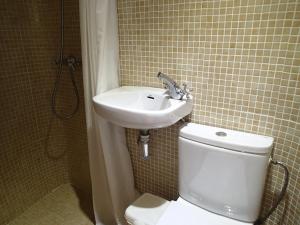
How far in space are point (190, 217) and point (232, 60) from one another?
2.50ft

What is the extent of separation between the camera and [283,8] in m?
0.87

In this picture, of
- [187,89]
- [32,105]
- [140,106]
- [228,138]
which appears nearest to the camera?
[228,138]

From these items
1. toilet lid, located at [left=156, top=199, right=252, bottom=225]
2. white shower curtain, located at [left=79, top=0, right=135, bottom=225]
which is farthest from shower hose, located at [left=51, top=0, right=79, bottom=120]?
toilet lid, located at [left=156, top=199, right=252, bottom=225]

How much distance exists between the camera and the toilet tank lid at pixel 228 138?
0.93m

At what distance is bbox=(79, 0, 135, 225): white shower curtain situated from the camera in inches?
45.9

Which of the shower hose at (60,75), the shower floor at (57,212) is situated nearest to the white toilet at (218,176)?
the shower floor at (57,212)

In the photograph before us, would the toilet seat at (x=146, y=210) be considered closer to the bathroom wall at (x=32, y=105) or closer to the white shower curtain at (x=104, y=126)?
the white shower curtain at (x=104, y=126)

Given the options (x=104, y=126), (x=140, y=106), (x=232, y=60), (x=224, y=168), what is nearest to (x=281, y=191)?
(x=224, y=168)

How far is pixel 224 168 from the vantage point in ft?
3.30

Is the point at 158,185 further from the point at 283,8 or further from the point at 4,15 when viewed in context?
the point at 4,15

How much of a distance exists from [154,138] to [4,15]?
120cm

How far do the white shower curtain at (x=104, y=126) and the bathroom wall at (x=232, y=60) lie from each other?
0.37 feet

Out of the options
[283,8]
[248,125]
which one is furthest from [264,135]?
[283,8]

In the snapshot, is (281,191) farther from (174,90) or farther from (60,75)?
(60,75)
